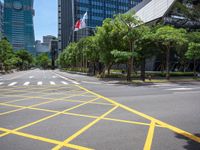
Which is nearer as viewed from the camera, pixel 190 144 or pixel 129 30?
pixel 190 144

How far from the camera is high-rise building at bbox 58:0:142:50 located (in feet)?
406

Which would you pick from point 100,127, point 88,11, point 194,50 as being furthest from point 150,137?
point 88,11

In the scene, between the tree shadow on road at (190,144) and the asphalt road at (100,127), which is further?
Result: the asphalt road at (100,127)

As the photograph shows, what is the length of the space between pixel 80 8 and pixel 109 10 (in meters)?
17.9

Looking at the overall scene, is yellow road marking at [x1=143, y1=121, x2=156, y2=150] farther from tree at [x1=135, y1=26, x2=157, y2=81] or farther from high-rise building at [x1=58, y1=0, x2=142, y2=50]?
high-rise building at [x1=58, y1=0, x2=142, y2=50]

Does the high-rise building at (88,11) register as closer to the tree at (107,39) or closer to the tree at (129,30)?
the tree at (107,39)

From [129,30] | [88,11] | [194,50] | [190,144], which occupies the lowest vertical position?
[190,144]

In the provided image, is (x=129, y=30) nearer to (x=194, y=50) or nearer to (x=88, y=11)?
(x=194, y=50)

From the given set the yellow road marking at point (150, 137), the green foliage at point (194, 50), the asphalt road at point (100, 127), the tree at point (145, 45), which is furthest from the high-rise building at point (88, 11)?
the yellow road marking at point (150, 137)

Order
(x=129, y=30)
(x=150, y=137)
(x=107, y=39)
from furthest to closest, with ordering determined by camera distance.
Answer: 1. (x=107, y=39)
2. (x=129, y=30)
3. (x=150, y=137)

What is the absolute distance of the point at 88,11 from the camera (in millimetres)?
126062

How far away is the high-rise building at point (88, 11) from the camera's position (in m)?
124

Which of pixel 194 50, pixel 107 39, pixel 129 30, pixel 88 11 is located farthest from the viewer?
pixel 88 11

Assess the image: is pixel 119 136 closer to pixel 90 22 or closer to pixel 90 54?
pixel 90 54
